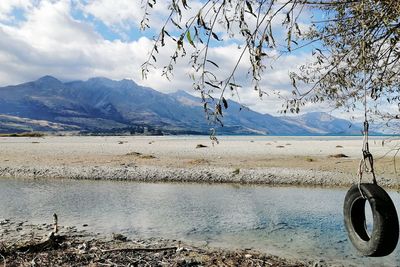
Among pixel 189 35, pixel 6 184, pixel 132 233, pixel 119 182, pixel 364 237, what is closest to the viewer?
pixel 189 35

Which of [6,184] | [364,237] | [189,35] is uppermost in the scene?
[189,35]

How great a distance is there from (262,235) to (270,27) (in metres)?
10.3

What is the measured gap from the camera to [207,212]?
758 inches

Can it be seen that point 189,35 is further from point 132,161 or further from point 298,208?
point 132,161

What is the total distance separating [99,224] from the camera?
1628 cm

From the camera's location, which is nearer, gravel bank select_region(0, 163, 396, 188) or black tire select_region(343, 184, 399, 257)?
Answer: black tire select_region(343, 184, 399, 257)

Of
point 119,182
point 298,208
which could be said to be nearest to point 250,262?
point 298,208

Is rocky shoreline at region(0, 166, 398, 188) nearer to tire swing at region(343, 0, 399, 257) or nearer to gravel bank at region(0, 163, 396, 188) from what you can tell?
gravel bank at region(0, 163, 396, 188)

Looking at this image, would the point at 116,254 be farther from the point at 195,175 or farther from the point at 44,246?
the point at 195,175

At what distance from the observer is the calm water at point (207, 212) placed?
45.3 feet

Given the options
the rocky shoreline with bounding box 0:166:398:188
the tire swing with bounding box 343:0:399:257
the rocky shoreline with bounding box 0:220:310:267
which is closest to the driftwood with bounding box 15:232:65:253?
the rocky shoreline with bounding box 0:220:310:267

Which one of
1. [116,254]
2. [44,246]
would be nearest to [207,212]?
[116,254]

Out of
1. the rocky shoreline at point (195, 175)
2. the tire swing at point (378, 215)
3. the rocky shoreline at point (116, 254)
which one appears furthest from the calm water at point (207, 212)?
the tire swing at point (378, 215)

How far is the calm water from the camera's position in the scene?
1380 centimetres
